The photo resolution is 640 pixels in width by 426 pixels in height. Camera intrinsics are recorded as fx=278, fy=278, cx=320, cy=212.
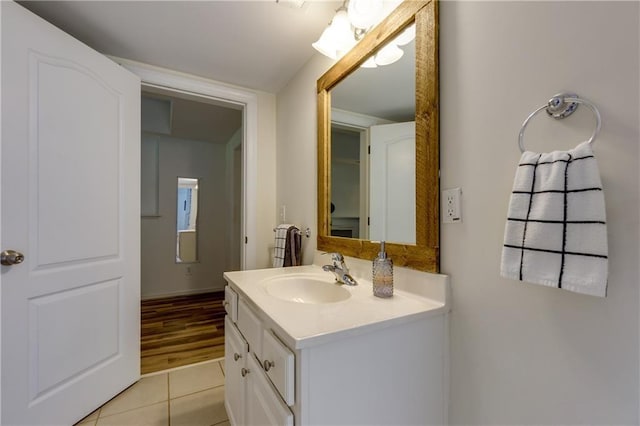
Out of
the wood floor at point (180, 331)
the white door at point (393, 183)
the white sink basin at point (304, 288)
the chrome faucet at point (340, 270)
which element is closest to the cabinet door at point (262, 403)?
the white sink basin at point (304, 288)

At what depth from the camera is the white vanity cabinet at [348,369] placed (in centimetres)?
71

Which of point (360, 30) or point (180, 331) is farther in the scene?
point (180, 331)

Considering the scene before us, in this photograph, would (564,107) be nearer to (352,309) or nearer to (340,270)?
(352,309)

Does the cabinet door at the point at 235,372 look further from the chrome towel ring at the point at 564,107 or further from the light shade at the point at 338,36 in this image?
the light shade at the point at 338,36

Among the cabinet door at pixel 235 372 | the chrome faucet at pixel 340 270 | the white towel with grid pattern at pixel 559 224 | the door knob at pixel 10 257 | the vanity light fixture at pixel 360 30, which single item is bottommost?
the cabinet door at pixel 235 372

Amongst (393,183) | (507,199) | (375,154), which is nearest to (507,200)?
(507,199)

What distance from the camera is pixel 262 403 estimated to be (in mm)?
908

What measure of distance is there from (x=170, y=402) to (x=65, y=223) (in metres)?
1.13

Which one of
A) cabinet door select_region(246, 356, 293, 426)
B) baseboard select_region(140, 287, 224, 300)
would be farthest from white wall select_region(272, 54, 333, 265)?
baseboard select_region(140, 287, 224, 300)

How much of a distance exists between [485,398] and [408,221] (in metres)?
0.59

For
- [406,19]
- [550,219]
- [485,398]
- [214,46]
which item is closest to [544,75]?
[550,219]

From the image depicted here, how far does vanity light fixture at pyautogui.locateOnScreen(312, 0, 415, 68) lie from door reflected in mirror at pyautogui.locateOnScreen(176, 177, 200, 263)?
3133 mm

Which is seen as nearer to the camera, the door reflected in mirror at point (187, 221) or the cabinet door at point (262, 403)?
the cabinet door at point (262, 403)

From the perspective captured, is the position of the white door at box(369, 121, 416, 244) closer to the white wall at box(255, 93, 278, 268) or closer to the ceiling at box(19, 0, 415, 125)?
the ceiling at box(19, 0, 415, 125)
